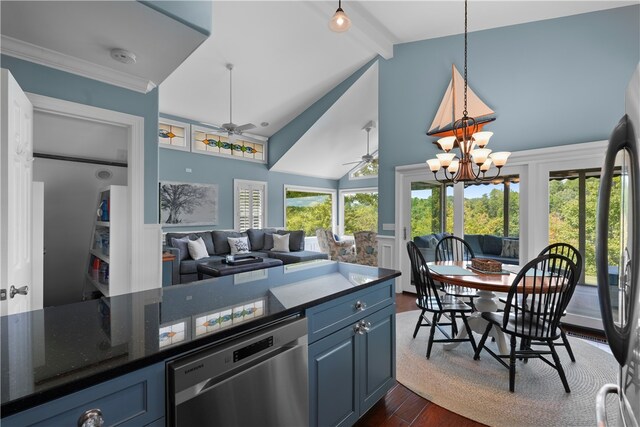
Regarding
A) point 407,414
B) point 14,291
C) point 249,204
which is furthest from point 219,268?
point 407,414

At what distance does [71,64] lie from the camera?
2.43 meters

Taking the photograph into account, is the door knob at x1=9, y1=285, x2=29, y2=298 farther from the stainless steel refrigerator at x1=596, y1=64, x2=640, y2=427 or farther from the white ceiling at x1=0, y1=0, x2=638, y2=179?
the stainless steel refrigerator at x1=596, y1=64, x2=640, y2=427

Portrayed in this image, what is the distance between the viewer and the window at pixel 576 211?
3.38 metres

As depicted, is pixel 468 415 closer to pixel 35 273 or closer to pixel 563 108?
pixel 35 273

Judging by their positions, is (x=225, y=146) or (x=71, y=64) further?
(x=225, y=146)

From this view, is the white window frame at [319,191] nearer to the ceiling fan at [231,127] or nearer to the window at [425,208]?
the ceiling fan at [231,127]

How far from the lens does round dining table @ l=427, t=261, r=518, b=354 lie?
2.40 meters

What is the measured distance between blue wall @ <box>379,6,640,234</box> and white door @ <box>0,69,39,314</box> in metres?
4.30

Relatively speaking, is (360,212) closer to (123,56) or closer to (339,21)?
(339,21)

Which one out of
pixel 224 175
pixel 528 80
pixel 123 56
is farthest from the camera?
pixel 224 175

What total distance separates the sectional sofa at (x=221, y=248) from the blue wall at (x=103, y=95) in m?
1.84

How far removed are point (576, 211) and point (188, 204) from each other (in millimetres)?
6219

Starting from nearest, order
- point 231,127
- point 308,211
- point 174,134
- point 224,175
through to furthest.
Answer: point 231,127 → point 174,134 → point 224,175 → point 308,211

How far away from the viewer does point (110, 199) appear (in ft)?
8.87
